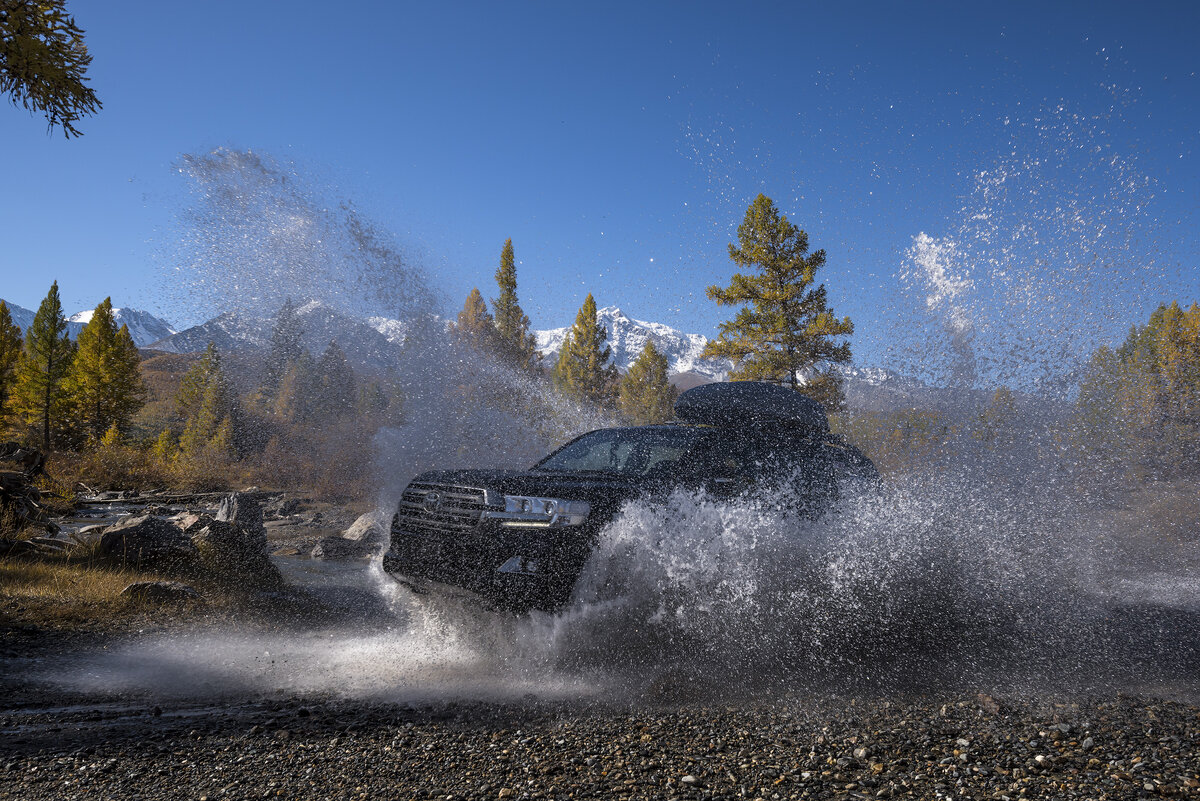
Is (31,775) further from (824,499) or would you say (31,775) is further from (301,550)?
(301,550)

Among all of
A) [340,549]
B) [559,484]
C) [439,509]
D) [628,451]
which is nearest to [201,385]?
[340,549]

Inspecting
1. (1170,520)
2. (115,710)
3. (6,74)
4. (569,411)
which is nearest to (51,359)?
(569,411)

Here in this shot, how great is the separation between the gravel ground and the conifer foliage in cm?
4572

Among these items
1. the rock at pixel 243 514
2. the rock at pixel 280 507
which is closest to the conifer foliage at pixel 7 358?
the rock at pixel 280 507

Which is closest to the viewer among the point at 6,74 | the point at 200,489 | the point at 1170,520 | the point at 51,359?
the point at 6,74

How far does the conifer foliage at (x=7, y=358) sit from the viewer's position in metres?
36.8

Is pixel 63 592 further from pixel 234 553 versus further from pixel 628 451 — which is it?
pixel 628 451

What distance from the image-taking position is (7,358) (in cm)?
3778

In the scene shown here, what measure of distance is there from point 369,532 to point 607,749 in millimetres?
10723

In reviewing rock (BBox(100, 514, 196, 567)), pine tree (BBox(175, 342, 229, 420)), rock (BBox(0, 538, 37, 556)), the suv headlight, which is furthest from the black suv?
pine tree (BBox(175, 342, 229, 420))

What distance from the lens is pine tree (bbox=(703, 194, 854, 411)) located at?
907 inches

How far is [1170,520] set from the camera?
50.8 feet

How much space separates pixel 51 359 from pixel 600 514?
4840 cm

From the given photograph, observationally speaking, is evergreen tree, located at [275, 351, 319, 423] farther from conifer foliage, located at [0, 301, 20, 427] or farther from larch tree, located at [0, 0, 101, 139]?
larch tree, located at [0, 0, 101, 139]
